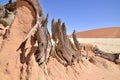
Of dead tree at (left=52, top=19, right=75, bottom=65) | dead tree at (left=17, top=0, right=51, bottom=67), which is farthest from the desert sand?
dead tree at (left=52, top=19, right=75, bottom=65)

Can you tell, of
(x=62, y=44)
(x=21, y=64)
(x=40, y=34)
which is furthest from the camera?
(x=62, y=44)

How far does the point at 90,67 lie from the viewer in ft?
31.3

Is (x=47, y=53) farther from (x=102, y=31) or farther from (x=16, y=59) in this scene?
(x=102, y=31)

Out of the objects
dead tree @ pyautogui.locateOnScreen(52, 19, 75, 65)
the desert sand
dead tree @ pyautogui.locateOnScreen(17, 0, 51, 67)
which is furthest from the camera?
dead tree @ pyautogui.locateOnScreen(52, 19, 75, 65)

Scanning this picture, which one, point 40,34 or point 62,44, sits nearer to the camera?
point 40,34

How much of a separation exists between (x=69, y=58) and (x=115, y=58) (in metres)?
5.01

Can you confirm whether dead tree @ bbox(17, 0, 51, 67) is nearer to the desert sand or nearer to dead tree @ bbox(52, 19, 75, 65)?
the desert sand

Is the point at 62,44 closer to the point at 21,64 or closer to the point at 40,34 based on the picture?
the point at 40,34

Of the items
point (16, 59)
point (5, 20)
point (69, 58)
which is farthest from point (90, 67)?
point (16, 59)

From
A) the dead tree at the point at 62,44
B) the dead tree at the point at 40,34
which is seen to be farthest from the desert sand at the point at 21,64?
the dead tree at the point at 62,44

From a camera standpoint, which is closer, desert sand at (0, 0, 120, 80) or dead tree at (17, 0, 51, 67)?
desert sand at (0, 0, 120, 80)

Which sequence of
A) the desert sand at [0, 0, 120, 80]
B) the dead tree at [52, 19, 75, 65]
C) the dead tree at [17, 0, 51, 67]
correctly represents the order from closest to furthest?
1. the desert sand at [0, 0, 120, 80]
2. the dead tree at [17, 0, 51, 67]
3. the dead tree at [52, 19, 75, 65]

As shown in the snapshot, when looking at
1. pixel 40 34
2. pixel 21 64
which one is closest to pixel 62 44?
pixel 40 34

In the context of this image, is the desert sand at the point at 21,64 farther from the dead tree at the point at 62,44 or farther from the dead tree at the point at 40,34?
the dead tree at the point at 62,44
